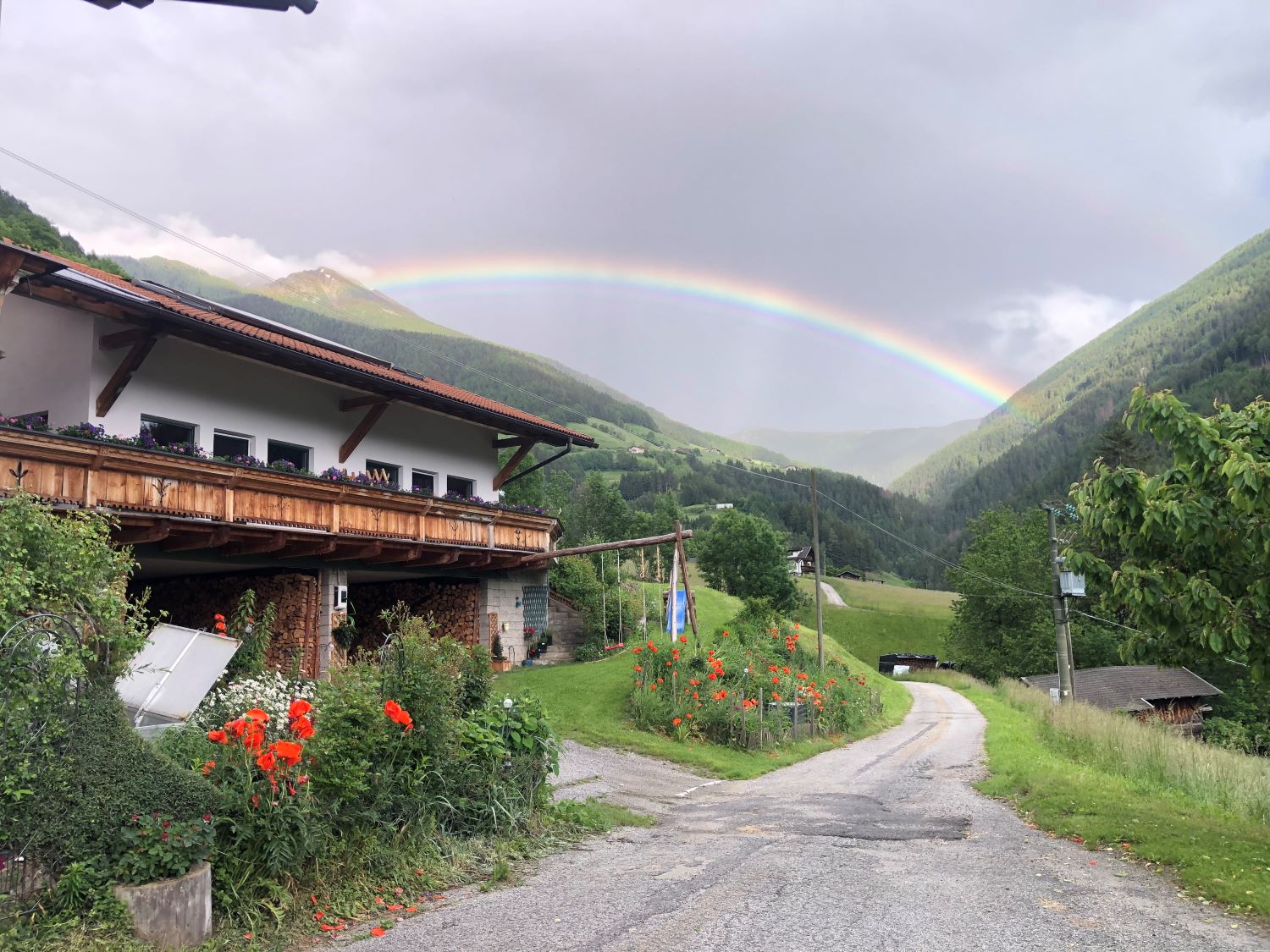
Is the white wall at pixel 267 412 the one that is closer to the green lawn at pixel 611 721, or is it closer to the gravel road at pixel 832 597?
the green lawn at pixel 611 721

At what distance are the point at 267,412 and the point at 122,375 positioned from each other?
152 inches

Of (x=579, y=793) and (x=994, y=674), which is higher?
(x=579, y=793)

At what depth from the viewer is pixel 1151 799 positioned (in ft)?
38.6

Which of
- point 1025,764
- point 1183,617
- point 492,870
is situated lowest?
point 1025,764

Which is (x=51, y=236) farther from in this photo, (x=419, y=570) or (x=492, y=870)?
(x=492, y=870)

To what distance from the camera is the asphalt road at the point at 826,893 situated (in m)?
6.22

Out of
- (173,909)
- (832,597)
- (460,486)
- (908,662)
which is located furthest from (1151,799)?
(832,597)

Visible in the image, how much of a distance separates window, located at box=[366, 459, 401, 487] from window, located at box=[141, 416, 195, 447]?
4.18 m

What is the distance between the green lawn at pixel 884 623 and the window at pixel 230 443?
222 ft

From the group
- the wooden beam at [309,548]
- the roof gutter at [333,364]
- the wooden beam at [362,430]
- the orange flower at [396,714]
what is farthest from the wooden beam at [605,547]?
the orange flower at [396,714]

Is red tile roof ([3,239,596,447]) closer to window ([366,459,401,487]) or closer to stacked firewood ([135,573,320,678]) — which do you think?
window ([366,459,401,487])

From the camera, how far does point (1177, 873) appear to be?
26.3 ft

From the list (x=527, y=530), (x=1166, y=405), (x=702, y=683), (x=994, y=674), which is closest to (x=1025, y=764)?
(x=702, y=683)

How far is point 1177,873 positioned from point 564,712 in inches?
485
